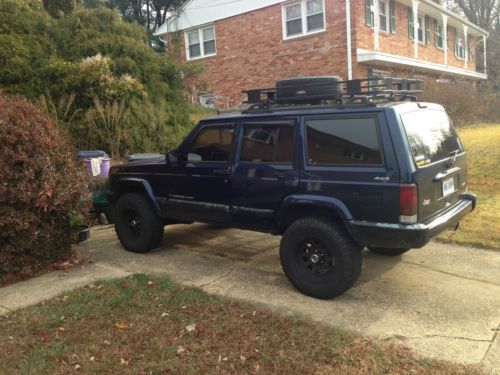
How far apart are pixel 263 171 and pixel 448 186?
174 cm

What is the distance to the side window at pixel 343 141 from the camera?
413cm

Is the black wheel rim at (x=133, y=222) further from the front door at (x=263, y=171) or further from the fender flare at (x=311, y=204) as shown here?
the fender flare at (x=311, y=204)

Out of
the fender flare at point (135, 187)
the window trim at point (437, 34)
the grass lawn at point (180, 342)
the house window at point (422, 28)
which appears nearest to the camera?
Answer: the grass lawn at point (180, 342)

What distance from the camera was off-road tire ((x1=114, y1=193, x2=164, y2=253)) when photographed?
19.4ft

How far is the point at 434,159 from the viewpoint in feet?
14.2

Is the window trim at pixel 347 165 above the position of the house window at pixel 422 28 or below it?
below

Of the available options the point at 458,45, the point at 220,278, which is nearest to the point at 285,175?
the point at 220,278

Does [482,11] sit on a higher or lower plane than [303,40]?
higher

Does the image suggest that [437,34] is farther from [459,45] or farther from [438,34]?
[459,45]

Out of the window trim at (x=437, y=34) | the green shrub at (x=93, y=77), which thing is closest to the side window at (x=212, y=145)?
the green shrub at (x=93, y=77)

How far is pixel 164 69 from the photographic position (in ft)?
Result: 41.3

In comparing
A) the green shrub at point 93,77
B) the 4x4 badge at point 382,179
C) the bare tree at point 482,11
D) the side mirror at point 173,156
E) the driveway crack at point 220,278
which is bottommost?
the driveway crack at point 220,278

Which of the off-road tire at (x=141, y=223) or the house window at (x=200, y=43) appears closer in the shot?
the off-road tire at (x=141, y=223)

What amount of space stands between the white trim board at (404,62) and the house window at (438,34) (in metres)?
1.23
